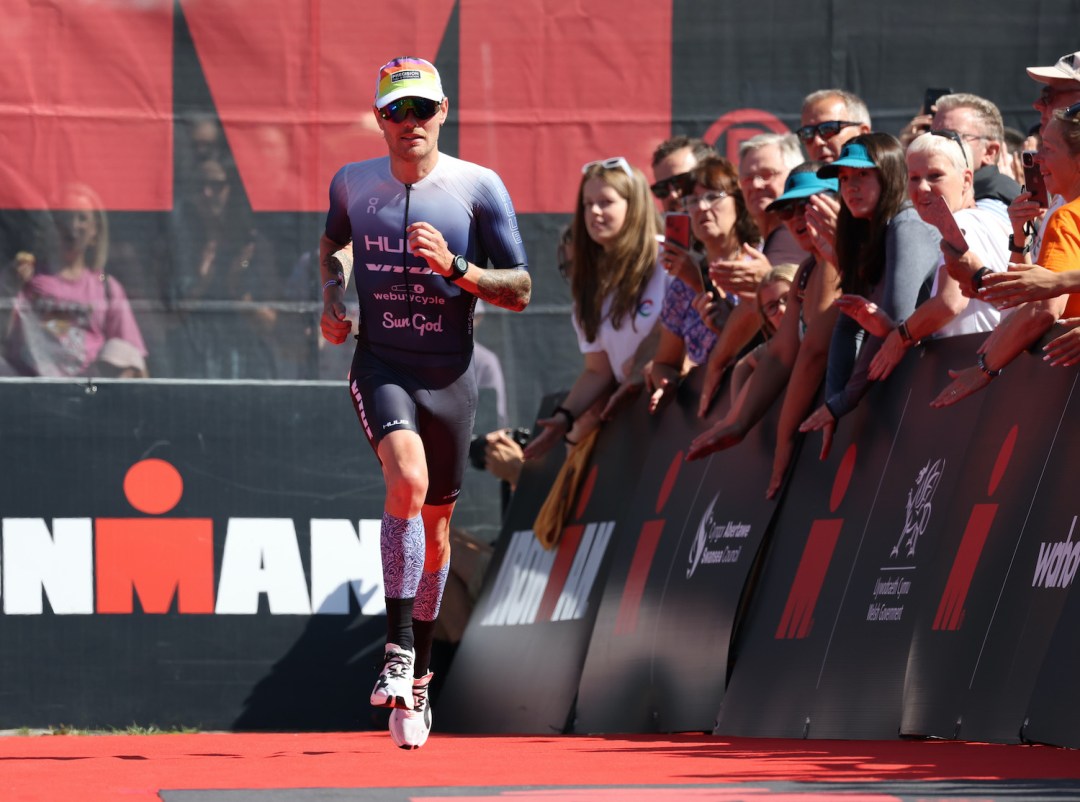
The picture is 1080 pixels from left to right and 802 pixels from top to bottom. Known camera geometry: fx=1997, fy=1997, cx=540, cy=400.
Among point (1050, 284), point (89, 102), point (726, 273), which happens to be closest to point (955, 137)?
point (1050, 284)

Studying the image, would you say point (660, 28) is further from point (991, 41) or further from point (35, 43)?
point (35, 43)

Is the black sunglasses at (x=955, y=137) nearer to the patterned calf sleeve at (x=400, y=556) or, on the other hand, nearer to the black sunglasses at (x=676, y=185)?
the black sunglasses at (x=676, y=185)

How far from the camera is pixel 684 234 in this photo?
9.28 m

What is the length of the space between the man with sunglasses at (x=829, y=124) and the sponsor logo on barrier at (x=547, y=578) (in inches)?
86.4

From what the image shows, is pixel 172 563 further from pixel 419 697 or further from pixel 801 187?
pixel 801 187

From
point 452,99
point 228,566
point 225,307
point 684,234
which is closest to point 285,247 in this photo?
point 225,307

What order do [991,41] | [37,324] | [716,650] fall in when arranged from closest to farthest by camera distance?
[716,650] → [37,324] → [991,41]

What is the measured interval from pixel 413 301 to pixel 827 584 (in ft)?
6.40

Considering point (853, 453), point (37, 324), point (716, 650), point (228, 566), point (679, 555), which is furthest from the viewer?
point (37, 324)

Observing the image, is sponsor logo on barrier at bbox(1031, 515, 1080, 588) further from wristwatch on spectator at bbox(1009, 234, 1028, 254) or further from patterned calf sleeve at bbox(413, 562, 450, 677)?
patterned calf sleeve at bbox(413, 562, 450, 677)

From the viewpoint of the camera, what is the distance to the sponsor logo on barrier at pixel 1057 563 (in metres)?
6.14

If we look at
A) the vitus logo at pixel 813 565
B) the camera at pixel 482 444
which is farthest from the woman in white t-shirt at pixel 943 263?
the camera at pixel 482 444

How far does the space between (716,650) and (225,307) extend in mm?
5218

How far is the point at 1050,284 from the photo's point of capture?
636 centimetres
